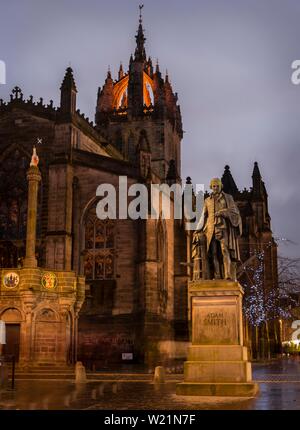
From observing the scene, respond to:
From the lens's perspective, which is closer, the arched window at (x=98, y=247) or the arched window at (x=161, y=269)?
the arched window at (x=98, y=247)

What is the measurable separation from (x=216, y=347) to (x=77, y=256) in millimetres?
26788

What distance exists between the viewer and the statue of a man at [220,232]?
14.1 metres

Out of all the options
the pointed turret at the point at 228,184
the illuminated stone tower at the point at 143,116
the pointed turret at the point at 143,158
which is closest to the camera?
the pointed turret at the point at 143,158

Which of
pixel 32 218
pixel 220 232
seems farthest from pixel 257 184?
pixel 220 232

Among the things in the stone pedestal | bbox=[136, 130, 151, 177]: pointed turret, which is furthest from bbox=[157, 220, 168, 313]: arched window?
the stone pedestal

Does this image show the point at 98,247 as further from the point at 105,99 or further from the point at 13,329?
the point at 105,99

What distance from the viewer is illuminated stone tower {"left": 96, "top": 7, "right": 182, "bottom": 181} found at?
67.3m

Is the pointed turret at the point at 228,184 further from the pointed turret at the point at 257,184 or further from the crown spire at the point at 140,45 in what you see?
the crown spire at the point at 140,45

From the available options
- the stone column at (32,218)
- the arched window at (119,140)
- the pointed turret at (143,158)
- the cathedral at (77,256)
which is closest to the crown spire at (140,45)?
the arched window at (119,140)

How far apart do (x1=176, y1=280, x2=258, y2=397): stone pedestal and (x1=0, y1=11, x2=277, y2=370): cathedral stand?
17656mm

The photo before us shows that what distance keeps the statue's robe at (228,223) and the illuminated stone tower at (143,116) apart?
50.9 meters

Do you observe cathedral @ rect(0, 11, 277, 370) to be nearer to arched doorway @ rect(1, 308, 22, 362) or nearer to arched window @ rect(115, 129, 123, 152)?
arched doorway @ rect(1, 308, 22, 362)

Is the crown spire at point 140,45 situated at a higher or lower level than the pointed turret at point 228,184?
higher

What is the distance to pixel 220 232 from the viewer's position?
46.6 feet
